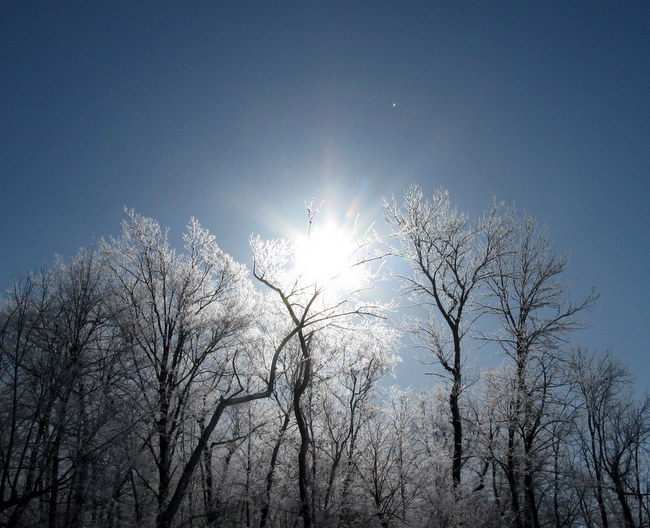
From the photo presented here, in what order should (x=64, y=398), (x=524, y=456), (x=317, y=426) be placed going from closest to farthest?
(x=64, y=398) < (x=524, y=456) < (x=317, y=426)

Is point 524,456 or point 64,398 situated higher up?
point 64,398

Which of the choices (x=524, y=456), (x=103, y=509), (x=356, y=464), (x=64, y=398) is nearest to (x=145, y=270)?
(x=103, y=509)

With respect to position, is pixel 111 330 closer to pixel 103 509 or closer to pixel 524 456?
pixel 103 509

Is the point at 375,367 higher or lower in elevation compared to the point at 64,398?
higher

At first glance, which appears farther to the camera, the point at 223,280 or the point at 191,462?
the point at 223,280

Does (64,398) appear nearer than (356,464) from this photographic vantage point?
Yes

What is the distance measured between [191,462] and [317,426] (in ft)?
32.5

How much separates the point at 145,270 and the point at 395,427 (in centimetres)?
1088

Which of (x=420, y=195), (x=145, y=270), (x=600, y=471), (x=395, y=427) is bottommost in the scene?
Result: (x=600, y=471)

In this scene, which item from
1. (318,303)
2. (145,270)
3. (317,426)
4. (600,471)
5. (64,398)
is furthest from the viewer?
(600,471)

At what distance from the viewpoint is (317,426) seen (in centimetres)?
1420

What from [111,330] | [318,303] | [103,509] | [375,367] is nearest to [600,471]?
[375,367]

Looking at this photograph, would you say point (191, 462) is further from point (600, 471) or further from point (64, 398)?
point (600, 471)

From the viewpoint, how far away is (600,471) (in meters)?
19.5
